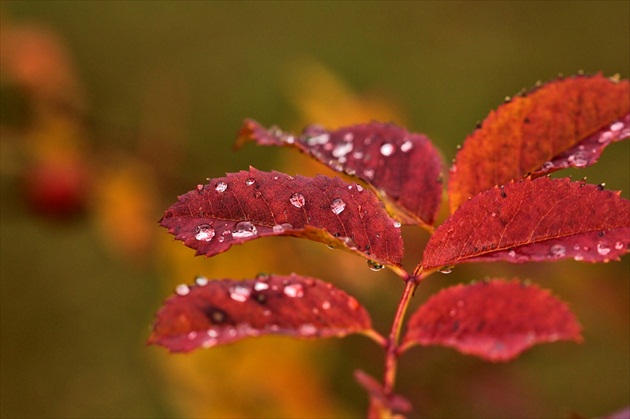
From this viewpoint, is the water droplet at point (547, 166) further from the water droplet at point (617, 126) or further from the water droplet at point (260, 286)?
the water droplet at point (260, 286)

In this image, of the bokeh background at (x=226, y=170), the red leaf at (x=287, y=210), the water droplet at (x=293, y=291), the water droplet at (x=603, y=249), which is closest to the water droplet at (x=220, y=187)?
the red leaf at (x=287, y=210)

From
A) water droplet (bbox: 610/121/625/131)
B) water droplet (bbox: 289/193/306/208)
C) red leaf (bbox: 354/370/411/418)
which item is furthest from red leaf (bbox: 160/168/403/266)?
water droplet (bbox: 610/121/625/131)

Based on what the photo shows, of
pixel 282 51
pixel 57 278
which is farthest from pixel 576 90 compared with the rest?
pixel 282 51

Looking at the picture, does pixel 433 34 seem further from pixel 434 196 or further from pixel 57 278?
pixel 434 196

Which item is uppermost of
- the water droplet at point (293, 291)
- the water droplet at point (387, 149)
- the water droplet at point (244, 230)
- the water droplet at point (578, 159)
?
the water droplet at point (578, 159)

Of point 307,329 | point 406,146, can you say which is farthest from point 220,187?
point 406,146

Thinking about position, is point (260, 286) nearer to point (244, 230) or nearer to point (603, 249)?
point (244, 230)
